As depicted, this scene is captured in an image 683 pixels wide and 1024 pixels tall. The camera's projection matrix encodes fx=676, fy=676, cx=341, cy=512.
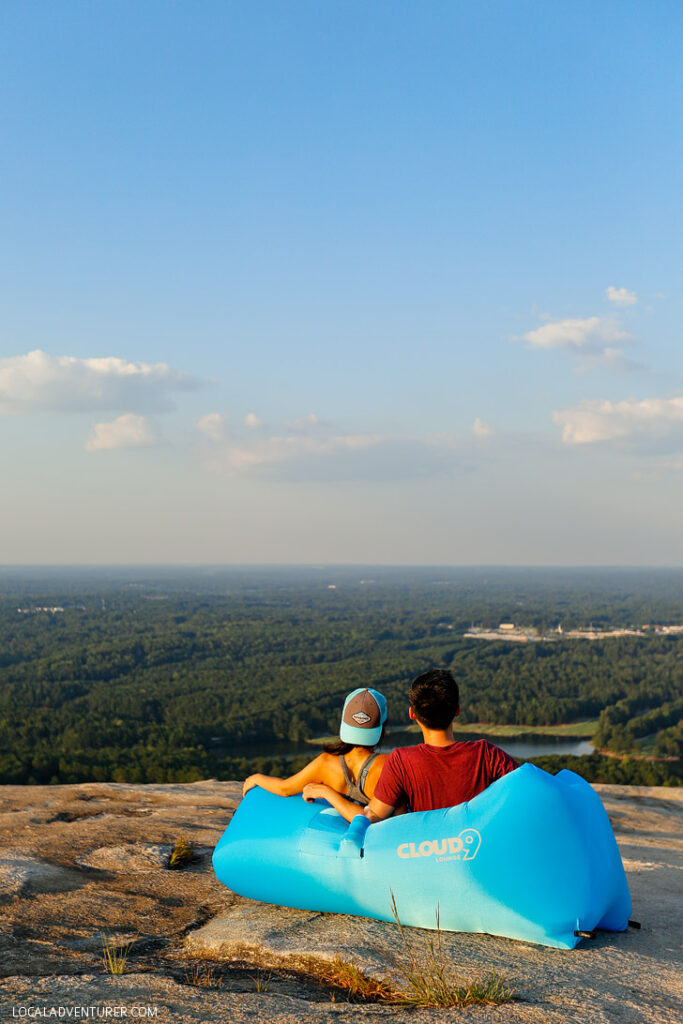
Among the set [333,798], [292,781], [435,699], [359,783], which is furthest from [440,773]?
[292,781]

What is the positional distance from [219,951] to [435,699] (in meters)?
1.99

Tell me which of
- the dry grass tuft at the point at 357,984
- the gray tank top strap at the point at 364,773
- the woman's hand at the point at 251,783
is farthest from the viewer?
the woman's hand at the point at 251,783

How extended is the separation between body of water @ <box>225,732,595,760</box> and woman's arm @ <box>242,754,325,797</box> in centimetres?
4687

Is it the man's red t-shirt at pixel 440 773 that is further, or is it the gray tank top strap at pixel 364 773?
the gray tank top strap at pixel 364 773

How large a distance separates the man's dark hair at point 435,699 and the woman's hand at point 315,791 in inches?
41.6

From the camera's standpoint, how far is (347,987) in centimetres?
351

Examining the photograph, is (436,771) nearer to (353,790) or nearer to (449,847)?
(449,847)

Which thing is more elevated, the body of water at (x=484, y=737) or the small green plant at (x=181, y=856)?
the small green plant at (x=181, y=856)

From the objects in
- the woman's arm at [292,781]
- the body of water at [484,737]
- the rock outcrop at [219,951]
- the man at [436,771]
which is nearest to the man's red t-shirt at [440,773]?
the man at [436,771]

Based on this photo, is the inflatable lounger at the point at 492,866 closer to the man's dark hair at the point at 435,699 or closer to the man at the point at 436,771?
the man at the point at 436,771

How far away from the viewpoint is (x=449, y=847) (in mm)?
4191

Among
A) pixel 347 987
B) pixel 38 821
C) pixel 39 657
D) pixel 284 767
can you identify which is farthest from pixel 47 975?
pixel 39 657

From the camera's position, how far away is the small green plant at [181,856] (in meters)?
6.24

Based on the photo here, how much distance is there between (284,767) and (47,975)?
35.1 m
